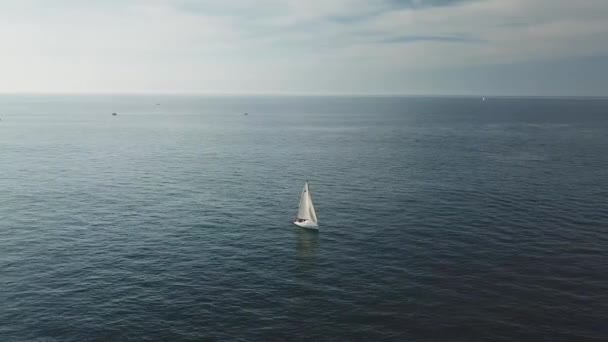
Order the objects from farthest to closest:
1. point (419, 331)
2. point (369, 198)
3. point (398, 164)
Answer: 1. point (398, 164)
2. point (369, 198)
3. point (419, 331)

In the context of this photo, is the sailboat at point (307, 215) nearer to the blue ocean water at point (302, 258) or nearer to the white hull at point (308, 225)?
the white hull at point (308, 225)

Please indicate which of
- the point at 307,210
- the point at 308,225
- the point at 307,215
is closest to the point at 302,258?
the point at 308,225

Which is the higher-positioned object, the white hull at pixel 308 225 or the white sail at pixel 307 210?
the white sail at pixel 307 210

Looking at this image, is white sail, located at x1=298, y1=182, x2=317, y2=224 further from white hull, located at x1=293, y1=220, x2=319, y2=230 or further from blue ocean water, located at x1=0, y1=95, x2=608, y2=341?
blue ocean water, located at x1=0, y1=95, x2=608, y2=341

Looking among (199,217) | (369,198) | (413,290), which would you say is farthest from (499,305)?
(199,217)

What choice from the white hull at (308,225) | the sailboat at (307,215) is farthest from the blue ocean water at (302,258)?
the sailboat at (307,215)

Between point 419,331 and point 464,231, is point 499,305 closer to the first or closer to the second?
point 419,331

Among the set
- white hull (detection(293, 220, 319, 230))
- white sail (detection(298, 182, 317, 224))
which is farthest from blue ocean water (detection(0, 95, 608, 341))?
white sail (detection(298, 182, 317, 224))

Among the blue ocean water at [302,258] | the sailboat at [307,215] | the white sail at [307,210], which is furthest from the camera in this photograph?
the white sail at [307,210]

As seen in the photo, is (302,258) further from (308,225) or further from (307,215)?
(307,215)

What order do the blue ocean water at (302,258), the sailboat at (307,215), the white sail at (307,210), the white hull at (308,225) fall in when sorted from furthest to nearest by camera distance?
1. the white sail at (307,210)
2. the sailboat at (307,215)
3. the white hull at (308,225)
4. the blue ocean water at (302,258)

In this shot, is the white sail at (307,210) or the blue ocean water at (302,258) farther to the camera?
the white sail at (307,210)
